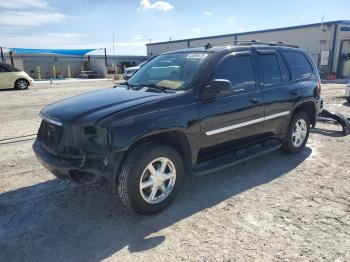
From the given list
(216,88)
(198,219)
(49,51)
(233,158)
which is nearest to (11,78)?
(233,158)

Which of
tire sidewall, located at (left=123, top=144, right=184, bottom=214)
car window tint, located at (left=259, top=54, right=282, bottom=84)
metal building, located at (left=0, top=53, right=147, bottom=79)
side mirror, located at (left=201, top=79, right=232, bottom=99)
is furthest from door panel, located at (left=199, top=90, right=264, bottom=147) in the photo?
metal building, located at (left=0, top=53, right=147, bottom=79)

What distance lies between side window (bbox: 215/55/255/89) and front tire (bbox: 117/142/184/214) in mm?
1362

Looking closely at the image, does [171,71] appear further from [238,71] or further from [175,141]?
[175,141]

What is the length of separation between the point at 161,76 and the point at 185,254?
2.55 meters

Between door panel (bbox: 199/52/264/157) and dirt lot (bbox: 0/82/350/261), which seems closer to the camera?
dirt lot (bbox: 0/82/350/261)

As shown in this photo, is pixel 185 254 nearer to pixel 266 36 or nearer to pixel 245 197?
pixel 245 197

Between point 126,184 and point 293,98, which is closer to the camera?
point 126,184

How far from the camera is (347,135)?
7.29 m

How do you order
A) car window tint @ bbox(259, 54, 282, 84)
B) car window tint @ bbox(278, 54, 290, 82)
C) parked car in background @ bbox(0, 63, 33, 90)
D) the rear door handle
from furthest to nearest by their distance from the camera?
parked car in background @ bbox(0, 63, 33, 90), car window tint @ bbox(278, 54, 290, 82), car window tint @ bbox(259, 54, 282, 84), the rear door handle

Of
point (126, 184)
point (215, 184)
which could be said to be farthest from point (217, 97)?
point (126, 184)

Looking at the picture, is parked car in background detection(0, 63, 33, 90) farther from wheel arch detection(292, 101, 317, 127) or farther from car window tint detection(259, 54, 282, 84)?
wheel arch detection(292, 101, 317, 127)

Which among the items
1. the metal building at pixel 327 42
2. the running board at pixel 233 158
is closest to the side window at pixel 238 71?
the running board at pixel 233 158

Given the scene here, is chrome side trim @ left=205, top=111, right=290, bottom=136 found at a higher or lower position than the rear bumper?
higher

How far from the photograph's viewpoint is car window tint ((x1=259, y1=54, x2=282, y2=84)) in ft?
16.4
